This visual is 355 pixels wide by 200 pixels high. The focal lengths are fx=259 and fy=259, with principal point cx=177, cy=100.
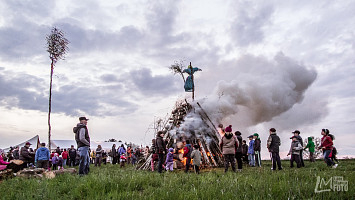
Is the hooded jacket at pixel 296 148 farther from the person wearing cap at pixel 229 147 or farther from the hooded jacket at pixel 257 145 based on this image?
the person wearing cap at pixel 229 147

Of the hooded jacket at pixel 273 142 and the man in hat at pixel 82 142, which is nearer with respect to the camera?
the man in hat at pixel 82 142

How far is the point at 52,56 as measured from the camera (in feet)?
81.6

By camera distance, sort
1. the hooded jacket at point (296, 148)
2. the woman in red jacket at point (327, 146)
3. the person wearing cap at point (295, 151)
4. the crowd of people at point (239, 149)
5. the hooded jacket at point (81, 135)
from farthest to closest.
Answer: the hooded jacket at point (296, 148)
the person wearing cap at point (295, 151)
the woman in red jacket at point (327, 146)
the crowd of people at point (239, 149)
the hooded jacket at point (81, 135)

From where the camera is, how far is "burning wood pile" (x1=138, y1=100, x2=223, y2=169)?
14.6m

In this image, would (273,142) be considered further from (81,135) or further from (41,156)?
(41,156)

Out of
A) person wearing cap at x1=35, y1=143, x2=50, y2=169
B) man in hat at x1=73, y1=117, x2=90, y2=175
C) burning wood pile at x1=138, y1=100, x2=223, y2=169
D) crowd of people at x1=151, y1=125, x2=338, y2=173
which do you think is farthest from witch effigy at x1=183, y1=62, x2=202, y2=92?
man in hat at x1=73, y1=117, x2=90, y2=175

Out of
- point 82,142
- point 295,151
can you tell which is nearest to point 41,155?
point 82,142

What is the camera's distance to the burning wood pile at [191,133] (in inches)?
576

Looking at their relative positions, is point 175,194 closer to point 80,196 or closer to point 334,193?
point 80,196

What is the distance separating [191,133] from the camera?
606 inches

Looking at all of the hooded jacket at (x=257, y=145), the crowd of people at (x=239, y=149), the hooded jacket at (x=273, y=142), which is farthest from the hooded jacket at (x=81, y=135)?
the hooded jacket at (x=257, y=145)

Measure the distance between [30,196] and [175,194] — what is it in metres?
2.86

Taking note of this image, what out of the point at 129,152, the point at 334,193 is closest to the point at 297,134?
the point at 334,193

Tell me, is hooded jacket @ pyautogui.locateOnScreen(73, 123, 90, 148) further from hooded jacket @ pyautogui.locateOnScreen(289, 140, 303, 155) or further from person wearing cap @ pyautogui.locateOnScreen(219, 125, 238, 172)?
hooded jacket @ pyautogui.locateOnScreen(289, 140, 303, 155)
